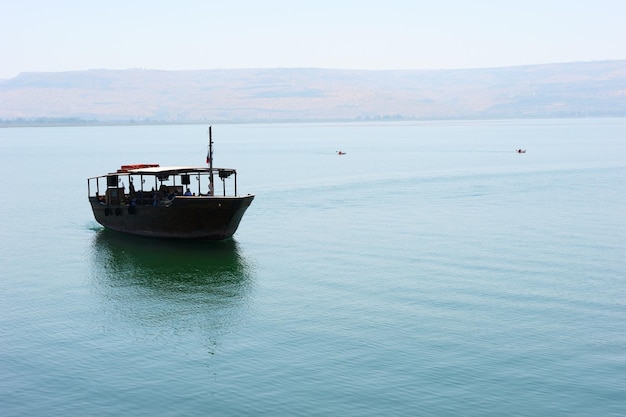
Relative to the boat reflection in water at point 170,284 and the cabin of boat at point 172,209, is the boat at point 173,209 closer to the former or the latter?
the cabin of boat at point 172,209

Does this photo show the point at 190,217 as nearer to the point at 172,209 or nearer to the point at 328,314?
the point at 172,209

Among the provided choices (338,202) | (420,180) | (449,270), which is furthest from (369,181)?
(449,270)

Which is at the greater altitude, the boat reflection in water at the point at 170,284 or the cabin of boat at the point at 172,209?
the cabin of boat at the point at 172,209

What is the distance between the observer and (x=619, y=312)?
38406 mm

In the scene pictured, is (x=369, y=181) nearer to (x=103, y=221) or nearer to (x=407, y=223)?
(x=407, y=223)

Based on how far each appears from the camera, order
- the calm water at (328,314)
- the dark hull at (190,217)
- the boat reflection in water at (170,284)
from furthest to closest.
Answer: the dark hull at (190,217)
the boat reflection in water at (170,284)
the calm water at (328,314)

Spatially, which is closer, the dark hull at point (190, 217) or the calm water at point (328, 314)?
the calm water at point (328, 314)

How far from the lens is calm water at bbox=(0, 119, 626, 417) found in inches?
1148

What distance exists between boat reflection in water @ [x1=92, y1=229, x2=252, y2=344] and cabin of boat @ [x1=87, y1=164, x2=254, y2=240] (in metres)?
0.90

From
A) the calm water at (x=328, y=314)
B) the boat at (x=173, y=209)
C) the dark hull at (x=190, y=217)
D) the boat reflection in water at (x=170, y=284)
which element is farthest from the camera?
the boat at (x=173, y=209)

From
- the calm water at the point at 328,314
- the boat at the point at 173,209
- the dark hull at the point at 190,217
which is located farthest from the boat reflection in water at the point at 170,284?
the boat at the point at 173,209

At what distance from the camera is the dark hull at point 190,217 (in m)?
57.2

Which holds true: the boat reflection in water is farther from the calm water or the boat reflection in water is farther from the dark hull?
the dark hull

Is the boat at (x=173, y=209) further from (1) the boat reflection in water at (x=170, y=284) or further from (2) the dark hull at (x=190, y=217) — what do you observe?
(1) the boat reflection in water at (x=170, y=284)
